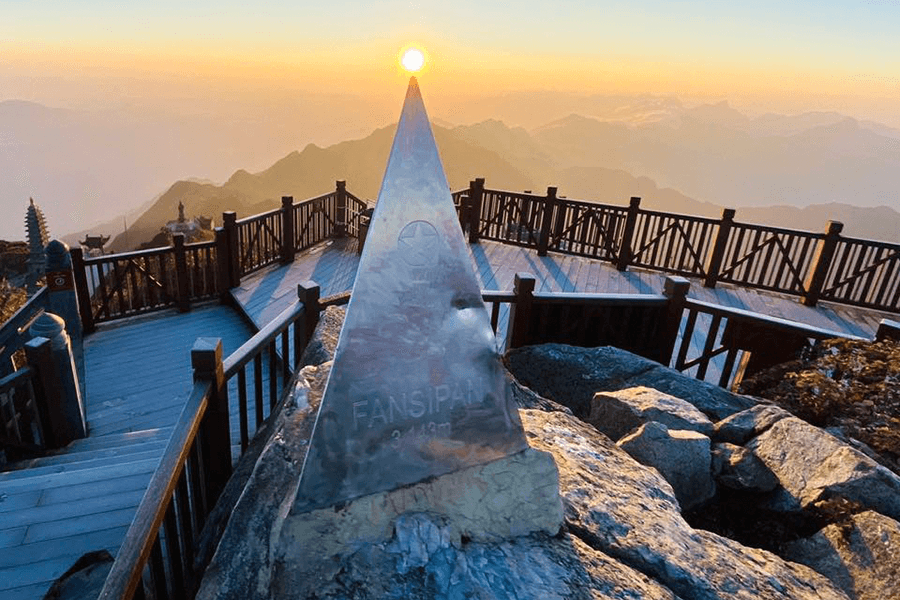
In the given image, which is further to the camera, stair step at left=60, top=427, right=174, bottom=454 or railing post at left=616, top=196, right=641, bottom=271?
railing post at left=616, top=196, right=641, bottom=271

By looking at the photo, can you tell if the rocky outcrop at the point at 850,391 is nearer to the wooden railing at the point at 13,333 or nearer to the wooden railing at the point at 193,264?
the wooden railing at the point at 13,333

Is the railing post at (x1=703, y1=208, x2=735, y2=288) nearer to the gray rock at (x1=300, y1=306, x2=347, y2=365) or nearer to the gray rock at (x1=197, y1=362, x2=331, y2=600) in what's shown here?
the gray rock at (x1=300, y1=306, x2=347, y2=365)

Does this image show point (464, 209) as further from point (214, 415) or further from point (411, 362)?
point (411, 362)

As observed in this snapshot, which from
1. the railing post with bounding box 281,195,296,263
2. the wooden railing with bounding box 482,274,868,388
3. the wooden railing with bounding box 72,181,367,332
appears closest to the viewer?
the wooden railing with bounding box 482,274,868,388

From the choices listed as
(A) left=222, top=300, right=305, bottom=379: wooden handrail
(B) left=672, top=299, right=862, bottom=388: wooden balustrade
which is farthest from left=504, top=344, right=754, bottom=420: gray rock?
(A) left=222, top=300, right=305, bottom=379: wooden handrail

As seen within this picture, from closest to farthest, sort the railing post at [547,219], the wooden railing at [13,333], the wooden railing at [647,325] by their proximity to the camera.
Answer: the wooden railing at [13,333], the wooden railing at [647,325], the railing post at [547,219]

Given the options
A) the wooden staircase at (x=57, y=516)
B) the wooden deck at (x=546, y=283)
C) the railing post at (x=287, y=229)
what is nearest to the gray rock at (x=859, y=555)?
the wooden staircase at (x=57, y=516)
